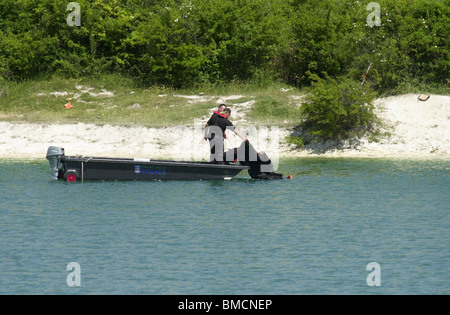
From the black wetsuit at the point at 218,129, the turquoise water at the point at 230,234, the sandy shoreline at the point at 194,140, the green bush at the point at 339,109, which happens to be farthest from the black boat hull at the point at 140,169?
the green bush at the point at 339,109

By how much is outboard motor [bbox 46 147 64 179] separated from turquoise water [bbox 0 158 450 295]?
15.1 inches

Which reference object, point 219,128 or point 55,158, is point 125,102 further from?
point 219,128

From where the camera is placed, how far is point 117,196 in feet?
75.6

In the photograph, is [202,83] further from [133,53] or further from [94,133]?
[94,133]

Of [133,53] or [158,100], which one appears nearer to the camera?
[158,100]

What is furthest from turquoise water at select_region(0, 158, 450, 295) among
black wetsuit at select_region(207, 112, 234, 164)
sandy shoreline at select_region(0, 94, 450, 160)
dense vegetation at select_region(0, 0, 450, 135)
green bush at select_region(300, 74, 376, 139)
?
dense vegetation at select_region(0, 0, 450, 135)

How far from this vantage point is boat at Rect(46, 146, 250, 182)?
81.2 ft

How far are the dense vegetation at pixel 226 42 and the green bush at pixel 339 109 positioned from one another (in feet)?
11.4

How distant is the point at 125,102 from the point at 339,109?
425 inches

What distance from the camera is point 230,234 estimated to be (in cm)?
1839

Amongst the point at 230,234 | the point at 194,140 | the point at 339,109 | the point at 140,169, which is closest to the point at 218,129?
the point at 140,169

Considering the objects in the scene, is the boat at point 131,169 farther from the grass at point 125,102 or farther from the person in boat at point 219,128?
the grass at point 125,102

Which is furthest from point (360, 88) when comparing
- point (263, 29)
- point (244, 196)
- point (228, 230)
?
point (228, 230)

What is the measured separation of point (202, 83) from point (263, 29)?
4.07m
